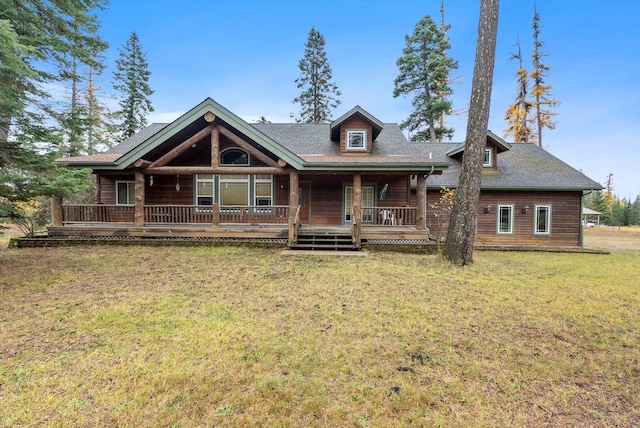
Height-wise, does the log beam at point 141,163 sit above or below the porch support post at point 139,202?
above

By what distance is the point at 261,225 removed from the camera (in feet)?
37.0

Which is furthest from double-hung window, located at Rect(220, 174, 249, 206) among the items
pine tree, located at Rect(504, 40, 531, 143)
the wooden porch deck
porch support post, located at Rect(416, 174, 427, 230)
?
pine tree, located at Rect(504, 40, 531, 143)

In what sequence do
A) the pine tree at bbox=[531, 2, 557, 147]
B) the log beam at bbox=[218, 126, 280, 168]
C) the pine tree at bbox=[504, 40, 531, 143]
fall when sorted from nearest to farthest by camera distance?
the log beam at bbox=[218, 126, 280, 168], the pine tree at bbox=[531, 2, 557, 147], the pine tree at bbox=[504, 40, 531, 143]

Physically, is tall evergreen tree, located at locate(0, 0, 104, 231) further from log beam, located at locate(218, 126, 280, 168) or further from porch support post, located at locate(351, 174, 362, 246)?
porch support post, located at locate(351, 174, 362, 246)

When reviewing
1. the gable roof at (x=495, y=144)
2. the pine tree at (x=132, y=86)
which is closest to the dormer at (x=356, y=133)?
the gable roof at (x=495, y=144)

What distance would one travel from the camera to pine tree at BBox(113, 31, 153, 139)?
2489 cm

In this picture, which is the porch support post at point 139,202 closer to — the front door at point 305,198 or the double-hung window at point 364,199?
the front door at point 305,198

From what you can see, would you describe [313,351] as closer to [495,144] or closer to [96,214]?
[96,214]

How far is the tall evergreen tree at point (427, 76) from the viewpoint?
74.5 feet

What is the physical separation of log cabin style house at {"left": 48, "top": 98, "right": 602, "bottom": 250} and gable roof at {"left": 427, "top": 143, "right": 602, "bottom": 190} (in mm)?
53

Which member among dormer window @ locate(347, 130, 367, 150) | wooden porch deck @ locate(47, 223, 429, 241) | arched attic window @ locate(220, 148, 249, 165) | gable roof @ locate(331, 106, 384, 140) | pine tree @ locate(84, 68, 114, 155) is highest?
pine tree @ locate(84, 68, 114, 155)

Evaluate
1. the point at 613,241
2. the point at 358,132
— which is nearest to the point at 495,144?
the point at 358,132

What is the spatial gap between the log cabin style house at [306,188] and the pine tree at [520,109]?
8339mm

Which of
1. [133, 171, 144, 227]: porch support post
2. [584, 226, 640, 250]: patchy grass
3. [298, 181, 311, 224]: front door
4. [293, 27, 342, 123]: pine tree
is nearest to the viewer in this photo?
[133, 171, 144, 227]: porch support post
